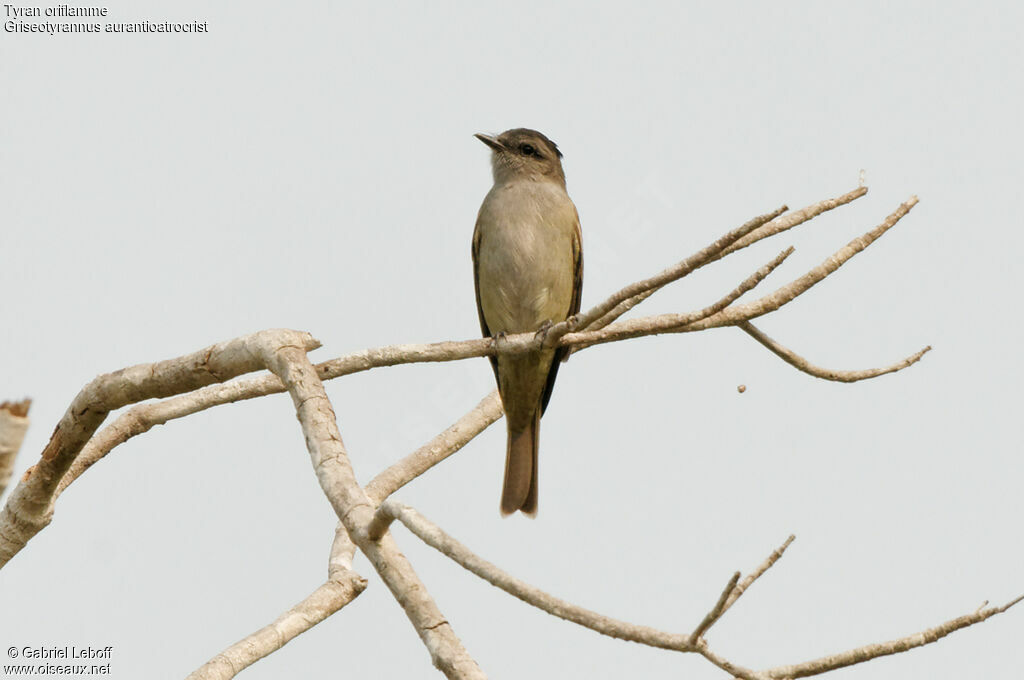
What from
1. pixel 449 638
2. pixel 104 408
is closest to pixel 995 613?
pixel 449 638

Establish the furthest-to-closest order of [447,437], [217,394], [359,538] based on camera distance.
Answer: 1. [447,437]
2. [217,394]
3. [359,538]

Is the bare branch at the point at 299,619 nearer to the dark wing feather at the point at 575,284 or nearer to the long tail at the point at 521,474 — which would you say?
the long tail at the point at 521,474

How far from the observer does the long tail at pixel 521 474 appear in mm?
7422

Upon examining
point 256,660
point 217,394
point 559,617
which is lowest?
point 256,660

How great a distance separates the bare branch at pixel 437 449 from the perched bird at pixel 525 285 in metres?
0.14

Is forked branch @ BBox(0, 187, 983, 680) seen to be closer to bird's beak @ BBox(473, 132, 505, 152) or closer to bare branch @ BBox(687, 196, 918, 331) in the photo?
bare branch @ BBox(687, 196, 918, 331)

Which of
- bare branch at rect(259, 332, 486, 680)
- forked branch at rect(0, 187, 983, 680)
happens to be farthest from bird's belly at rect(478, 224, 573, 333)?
bare branch at rect(259, 332, 486, 680)

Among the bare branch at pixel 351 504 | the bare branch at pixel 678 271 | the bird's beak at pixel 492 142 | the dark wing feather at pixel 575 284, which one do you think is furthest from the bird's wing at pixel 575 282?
the bare branch at pixel 351 504

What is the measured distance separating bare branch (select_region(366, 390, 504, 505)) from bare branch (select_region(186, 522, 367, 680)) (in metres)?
0.54

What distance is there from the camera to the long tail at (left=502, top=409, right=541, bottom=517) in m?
7.42

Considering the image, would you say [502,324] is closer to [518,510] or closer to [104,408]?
[518,510]

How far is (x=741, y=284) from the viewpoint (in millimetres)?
3705

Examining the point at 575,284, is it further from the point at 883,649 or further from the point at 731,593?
the point at 731,593

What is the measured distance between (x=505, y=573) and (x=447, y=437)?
410cm
